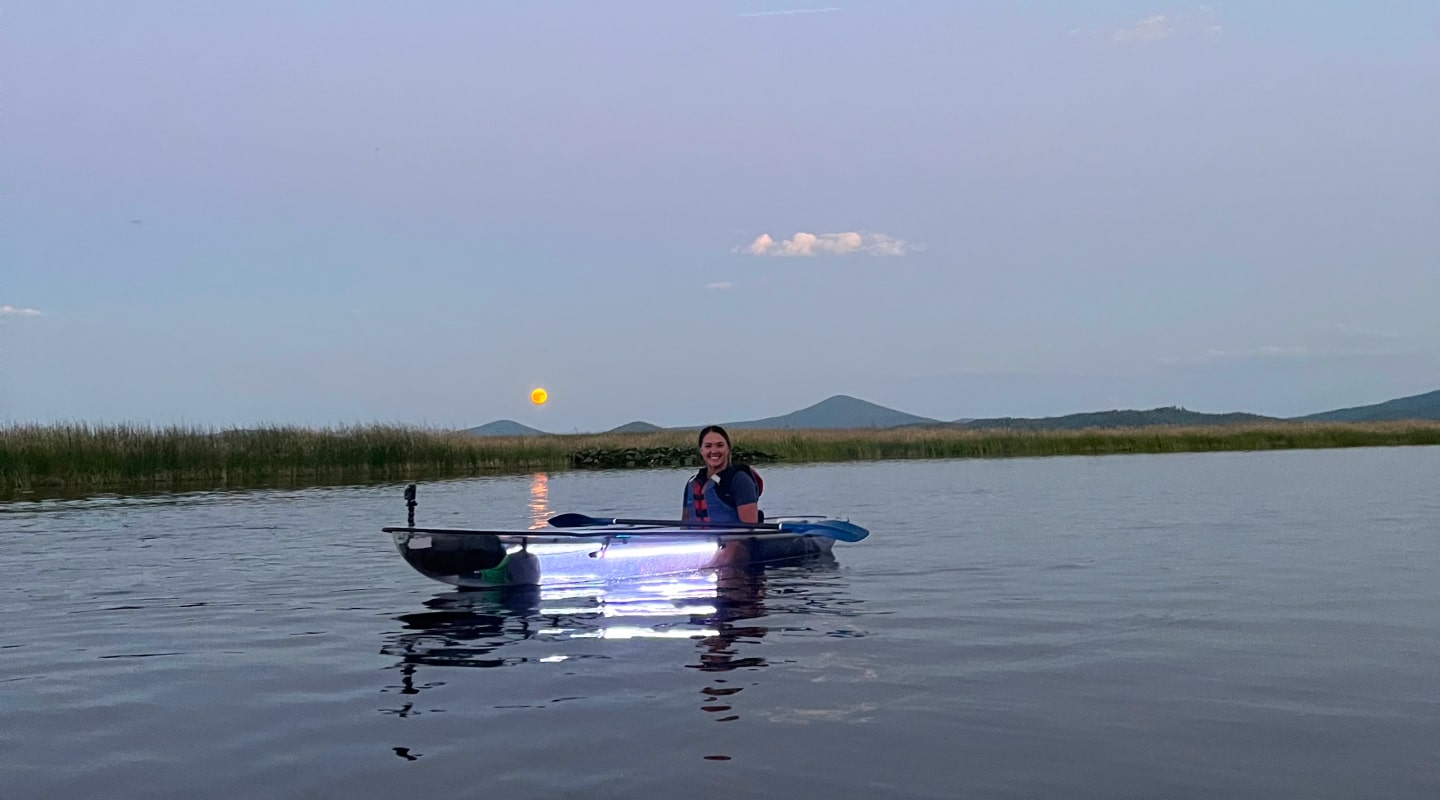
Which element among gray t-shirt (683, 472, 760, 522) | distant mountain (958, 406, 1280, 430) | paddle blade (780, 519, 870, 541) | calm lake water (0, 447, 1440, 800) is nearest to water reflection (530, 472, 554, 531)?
gray t-shirt (683, 472, 760, 522)

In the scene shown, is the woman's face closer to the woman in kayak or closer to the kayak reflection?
the woman in kayak

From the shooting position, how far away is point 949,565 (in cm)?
1303

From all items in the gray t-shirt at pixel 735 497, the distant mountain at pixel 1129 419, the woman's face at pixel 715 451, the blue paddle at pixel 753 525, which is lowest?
the blue paddle at pixel 753 525

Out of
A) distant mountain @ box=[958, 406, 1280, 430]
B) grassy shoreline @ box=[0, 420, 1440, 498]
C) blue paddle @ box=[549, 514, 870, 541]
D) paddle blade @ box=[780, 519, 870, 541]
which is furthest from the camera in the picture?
distant mountain @ box=[958, 406, 1280, 430]

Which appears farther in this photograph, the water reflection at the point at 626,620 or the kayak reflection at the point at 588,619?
the kayak reflection at the point at 588,619

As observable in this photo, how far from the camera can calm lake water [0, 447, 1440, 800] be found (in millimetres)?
5535

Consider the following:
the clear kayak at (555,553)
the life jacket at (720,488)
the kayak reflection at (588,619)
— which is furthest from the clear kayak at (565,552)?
the life jacket at (720,488)

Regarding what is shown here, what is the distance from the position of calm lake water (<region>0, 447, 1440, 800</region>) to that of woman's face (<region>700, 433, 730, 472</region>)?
4.09ft

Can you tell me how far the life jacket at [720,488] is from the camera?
1288 cm

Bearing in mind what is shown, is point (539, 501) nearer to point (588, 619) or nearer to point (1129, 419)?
point (588, 619)

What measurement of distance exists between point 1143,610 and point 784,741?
4.81 meters

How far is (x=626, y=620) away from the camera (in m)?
9.91

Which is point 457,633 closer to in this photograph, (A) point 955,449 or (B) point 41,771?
(B) point 41,771

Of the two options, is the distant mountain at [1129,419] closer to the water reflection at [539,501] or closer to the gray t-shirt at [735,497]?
the water reflection at [539,501]
